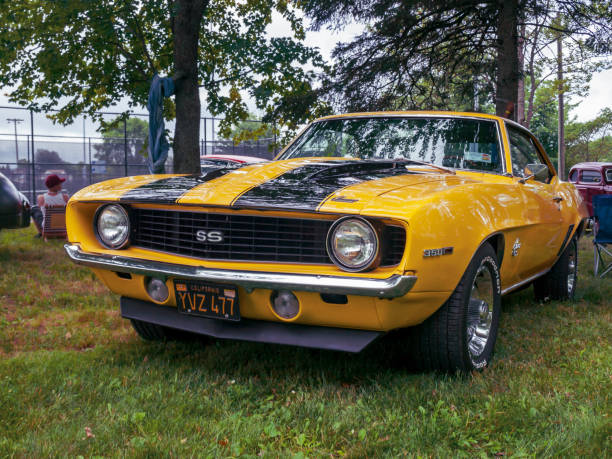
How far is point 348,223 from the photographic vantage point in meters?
2.64

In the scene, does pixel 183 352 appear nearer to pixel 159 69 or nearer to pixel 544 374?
pixel 544 374

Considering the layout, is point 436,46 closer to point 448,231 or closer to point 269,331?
point 448,231

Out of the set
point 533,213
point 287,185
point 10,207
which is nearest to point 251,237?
point 287,185

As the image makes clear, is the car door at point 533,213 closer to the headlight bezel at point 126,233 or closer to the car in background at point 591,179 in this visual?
the headlight bezel at point 126,233

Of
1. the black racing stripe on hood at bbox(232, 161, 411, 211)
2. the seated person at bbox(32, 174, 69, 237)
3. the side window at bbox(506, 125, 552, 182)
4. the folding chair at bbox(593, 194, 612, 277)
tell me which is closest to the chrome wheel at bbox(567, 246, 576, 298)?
the side window at bbox(506, 125, 552, 182)

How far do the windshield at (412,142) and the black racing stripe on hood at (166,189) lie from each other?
98 cm

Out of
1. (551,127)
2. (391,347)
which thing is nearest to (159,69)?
(391,347)

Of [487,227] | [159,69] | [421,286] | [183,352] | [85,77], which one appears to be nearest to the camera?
[421,286]

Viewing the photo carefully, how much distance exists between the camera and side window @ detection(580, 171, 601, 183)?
44.1 feet

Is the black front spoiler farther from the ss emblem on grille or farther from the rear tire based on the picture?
the rear tire

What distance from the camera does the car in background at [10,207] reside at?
7809 mm

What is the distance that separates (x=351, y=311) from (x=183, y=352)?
142 cm

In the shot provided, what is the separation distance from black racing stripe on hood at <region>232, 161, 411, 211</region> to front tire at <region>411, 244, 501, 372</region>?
0.69m

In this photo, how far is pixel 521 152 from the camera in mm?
4449
